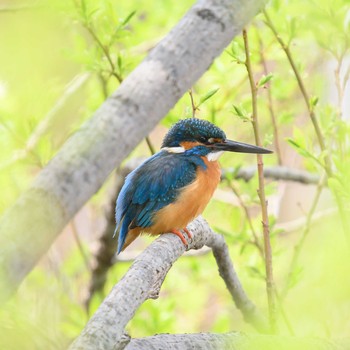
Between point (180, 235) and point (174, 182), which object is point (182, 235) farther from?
point (174, 182)

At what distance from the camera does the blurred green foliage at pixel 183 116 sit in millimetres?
759

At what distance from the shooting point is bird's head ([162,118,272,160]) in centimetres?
164

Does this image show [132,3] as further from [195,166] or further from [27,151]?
[195,166]

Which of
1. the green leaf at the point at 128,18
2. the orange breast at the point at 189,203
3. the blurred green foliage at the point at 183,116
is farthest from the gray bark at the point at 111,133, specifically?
the orange breast at the point at 189,203

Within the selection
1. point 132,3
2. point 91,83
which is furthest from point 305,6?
point 91,83

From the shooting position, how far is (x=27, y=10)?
0.94 metres

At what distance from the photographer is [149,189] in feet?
5.34

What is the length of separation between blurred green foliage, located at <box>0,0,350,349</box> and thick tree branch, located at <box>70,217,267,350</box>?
59 mm

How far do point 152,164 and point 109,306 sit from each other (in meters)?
0.85

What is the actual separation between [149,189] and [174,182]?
6 cm

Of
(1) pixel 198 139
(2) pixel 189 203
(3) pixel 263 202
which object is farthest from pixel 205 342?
(1) pixel 198 139

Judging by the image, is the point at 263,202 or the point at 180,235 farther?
the point at 180,235

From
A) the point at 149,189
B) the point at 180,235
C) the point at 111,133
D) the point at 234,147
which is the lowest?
the point at 111,133

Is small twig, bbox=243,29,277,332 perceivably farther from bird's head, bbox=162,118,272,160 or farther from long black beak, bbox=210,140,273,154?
bird's head, bbox=162,118,272,160
